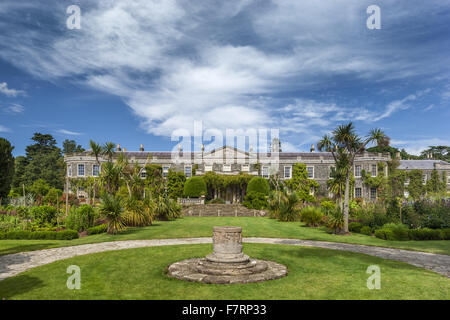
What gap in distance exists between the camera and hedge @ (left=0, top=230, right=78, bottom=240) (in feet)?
47.1

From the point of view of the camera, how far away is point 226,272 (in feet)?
25.5

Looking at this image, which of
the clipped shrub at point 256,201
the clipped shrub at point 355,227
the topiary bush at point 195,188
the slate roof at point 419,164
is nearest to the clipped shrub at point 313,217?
the clipped shrub at point 355,227

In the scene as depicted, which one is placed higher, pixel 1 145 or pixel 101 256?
pixel 1 145

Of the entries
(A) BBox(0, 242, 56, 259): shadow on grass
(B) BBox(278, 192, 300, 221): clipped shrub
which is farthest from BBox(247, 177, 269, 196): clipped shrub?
(A) BBox(0, 242, 56, 259): shadow on grass

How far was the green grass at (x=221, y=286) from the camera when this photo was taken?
252 inches

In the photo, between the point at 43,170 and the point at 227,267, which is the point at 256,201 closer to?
the point at 227,267

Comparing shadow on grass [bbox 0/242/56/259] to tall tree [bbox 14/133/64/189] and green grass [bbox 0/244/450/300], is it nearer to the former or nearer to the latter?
green grass [bbox 0/244/450/300]

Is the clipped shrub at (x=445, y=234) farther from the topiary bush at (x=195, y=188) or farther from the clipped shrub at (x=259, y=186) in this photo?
the topiary bush at (x=195, y=188)

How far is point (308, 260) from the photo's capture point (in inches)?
389

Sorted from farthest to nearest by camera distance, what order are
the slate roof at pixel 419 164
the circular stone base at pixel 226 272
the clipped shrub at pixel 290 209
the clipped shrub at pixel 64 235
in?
the slate roof at pixel 419 164 < the clipped shrub at pixel 290 209 < the clipped shrub at pixel 64 235 < the circular stone base at pixel 226 272

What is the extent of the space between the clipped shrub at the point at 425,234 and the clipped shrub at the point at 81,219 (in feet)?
51.8
